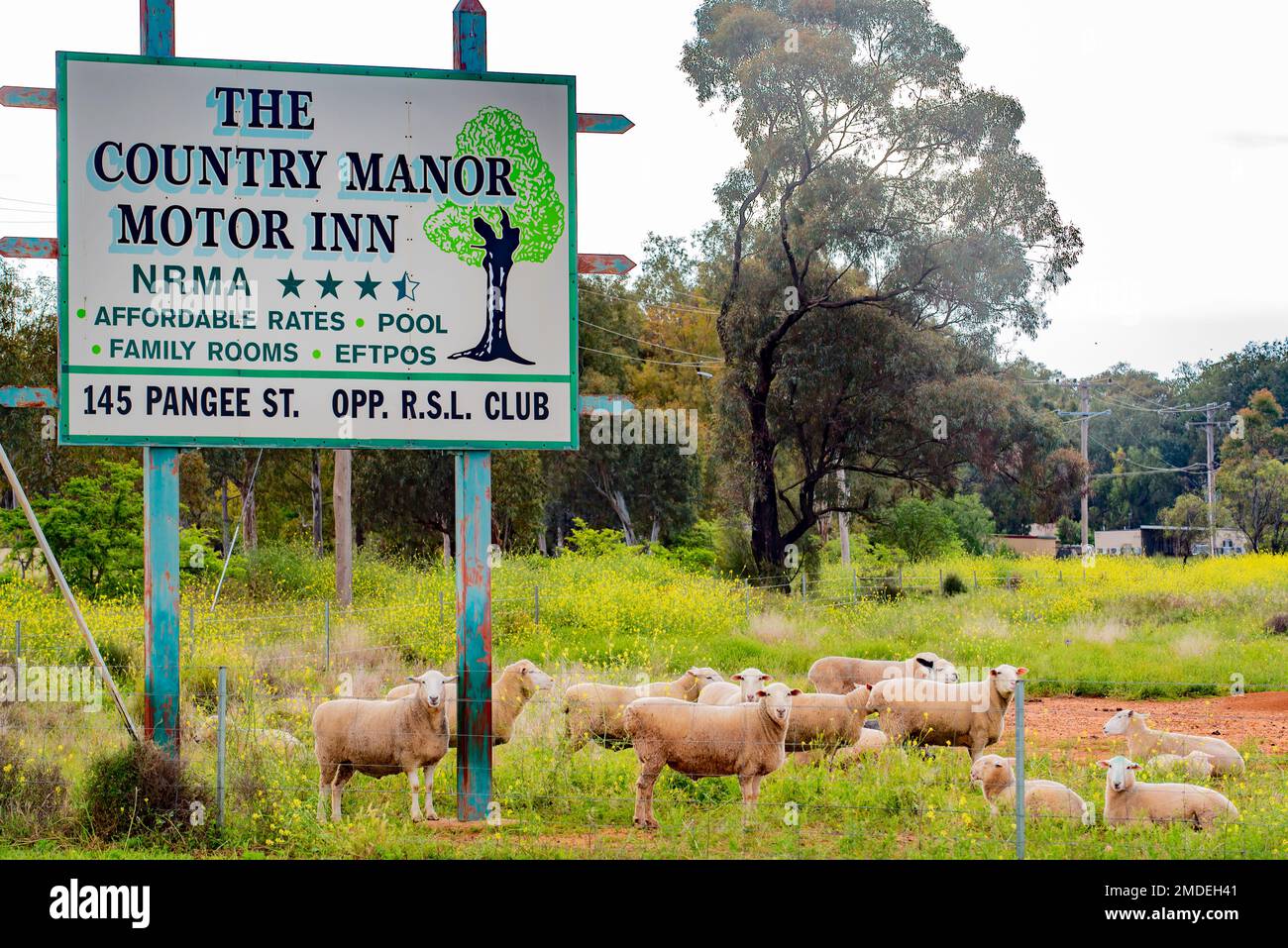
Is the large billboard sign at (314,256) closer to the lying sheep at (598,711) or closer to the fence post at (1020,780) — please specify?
the lying sheep at (598,711)

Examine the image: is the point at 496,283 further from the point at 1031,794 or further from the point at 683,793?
the point at 1031,794

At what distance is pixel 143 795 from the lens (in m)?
9.38

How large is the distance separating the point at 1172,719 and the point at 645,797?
9924 mm

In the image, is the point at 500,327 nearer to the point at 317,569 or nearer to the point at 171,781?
the point at 171,781

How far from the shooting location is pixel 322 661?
59.4 feet

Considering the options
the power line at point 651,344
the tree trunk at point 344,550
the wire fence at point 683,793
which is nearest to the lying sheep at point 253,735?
the wire fence at point 683,793

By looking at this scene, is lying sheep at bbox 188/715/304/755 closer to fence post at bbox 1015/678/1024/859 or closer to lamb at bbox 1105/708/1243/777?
fence post at bbox 1015/678/1024/859

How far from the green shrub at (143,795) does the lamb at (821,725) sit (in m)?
5.21

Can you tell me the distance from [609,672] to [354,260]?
314 inches

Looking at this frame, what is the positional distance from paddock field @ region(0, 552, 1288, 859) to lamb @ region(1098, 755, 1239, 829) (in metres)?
0.25

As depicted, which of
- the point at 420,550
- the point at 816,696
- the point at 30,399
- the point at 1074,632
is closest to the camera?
the point at 30,399

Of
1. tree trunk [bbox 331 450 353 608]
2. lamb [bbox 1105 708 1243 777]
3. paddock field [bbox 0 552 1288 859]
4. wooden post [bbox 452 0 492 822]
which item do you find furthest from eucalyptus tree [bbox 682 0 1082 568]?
wooden post [bbox 452 0 492 822]

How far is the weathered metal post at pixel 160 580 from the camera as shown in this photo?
9.71 m

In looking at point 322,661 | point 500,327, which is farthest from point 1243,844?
point 322,661
